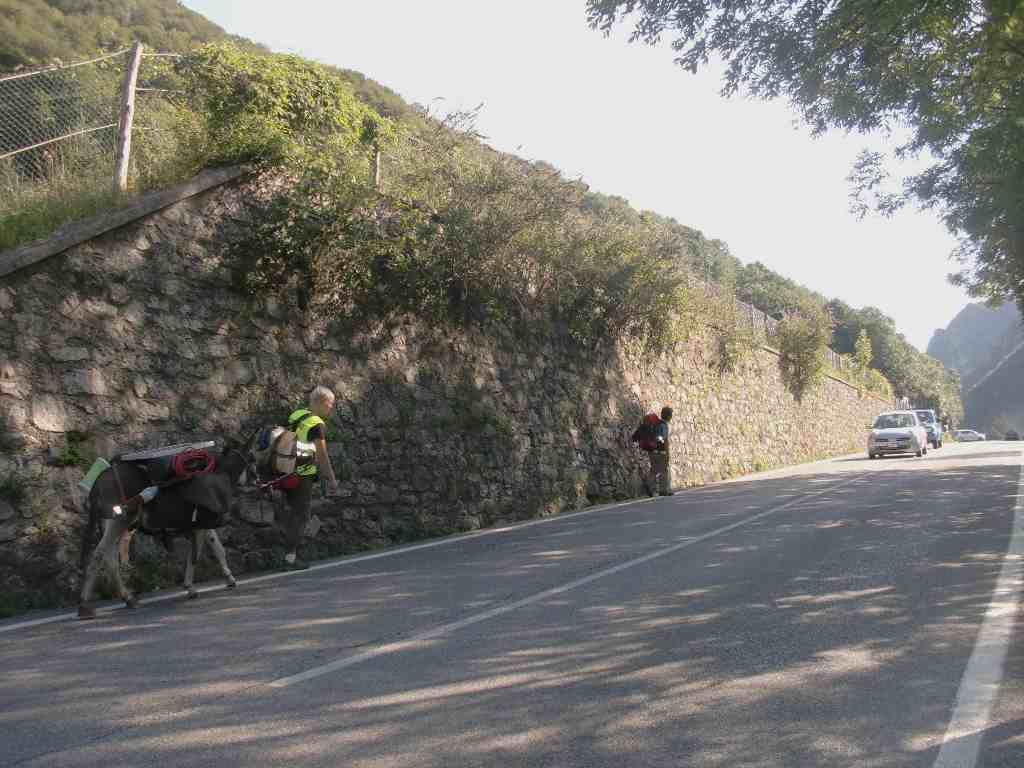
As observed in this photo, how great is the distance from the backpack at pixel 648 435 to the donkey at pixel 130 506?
35.2 ft

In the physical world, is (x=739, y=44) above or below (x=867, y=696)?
above

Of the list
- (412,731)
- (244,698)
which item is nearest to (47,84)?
(244,698)

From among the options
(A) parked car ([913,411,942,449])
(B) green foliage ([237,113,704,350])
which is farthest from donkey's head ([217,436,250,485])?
(A) parked car ([913,411,942,449])

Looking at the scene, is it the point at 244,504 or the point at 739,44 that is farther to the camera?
the point at 739,44

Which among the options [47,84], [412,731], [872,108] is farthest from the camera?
[872,108]

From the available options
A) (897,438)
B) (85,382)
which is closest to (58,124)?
(85,382)

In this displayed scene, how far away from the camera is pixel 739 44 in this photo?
12461mm

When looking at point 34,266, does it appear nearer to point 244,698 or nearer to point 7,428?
point 7,428

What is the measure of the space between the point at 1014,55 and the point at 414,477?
11.3 m

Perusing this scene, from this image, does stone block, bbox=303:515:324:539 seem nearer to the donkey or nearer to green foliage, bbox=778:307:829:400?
the donkey

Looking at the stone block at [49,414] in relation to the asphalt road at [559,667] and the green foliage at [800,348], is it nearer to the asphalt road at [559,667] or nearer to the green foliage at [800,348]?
the asphalt road at [559,667]

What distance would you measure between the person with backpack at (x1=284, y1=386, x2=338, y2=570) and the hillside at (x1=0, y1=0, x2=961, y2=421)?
3.24 m

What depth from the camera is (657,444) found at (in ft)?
54.4

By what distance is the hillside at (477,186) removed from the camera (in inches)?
521
